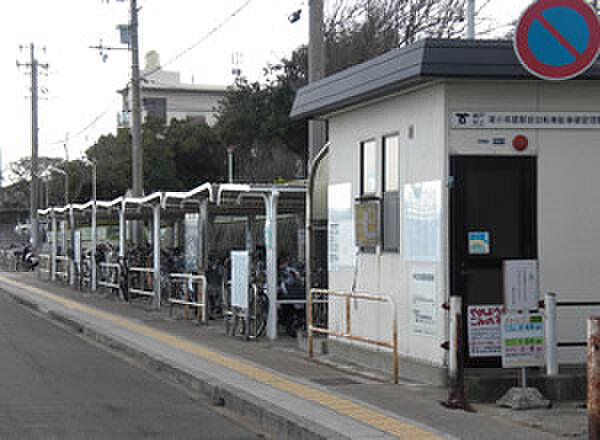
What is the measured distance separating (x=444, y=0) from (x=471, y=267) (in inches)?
1023

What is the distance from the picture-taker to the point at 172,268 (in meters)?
25.7

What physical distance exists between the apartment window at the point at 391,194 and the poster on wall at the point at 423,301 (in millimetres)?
799

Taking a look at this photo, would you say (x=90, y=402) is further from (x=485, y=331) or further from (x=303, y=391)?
(x=485, y=331)

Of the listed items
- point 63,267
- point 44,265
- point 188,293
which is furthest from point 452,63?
point 44,265

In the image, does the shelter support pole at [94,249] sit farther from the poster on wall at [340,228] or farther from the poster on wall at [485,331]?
the poster on wall at [485,331]

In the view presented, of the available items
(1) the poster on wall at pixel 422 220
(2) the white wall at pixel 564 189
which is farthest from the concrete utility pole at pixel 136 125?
(2) the white wall at pixel 564 189

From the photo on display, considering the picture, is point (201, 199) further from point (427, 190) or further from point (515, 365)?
point (515, 365)

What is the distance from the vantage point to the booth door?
36.6 ft

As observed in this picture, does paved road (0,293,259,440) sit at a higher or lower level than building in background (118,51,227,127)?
lower

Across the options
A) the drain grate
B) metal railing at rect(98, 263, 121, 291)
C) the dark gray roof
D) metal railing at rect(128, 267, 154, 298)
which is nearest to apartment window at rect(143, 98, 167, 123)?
metal railing at rect(98, 263, 121, 291)

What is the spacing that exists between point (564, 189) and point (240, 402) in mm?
4548

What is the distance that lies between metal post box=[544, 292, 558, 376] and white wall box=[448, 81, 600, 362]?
0.75 meters

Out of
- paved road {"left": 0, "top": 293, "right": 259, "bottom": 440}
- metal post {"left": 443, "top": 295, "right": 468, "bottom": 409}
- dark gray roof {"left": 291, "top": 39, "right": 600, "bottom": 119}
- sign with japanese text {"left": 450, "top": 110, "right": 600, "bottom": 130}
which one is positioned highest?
dark gray roof {"left": 291, "top": 39, "right": 600, "bottom": 119}

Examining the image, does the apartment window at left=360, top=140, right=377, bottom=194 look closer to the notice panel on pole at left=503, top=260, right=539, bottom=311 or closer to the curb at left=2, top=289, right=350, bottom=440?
the notice panel on pole at left=503, top=260, right=539, bottom=311
